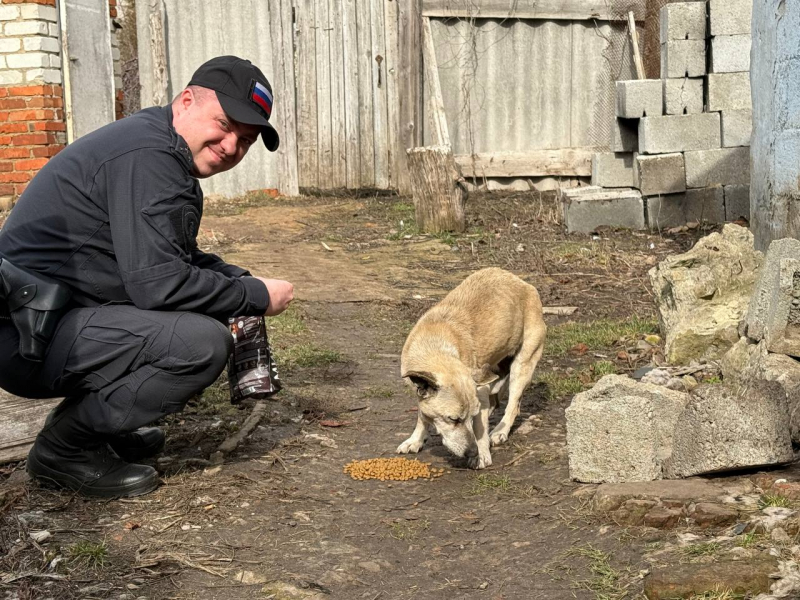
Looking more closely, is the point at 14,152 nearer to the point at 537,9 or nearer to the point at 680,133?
the point at 537,9

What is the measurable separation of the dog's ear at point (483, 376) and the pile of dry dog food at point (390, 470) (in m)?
0.54

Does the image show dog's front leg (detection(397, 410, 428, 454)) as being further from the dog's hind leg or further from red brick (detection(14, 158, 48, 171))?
red brick (detection(14, 158, 48, 171))

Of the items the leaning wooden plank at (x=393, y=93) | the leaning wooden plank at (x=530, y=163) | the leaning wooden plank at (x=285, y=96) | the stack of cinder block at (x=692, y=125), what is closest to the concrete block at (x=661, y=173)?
the stack of cinder block at (x=692, y=125)

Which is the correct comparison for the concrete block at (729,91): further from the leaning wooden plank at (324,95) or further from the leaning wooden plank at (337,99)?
the leaning wooden plank at (324,95)

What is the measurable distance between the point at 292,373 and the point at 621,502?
116 inches

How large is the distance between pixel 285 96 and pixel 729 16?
614 cm

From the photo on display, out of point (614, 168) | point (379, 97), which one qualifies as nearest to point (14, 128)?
point (379, 97)

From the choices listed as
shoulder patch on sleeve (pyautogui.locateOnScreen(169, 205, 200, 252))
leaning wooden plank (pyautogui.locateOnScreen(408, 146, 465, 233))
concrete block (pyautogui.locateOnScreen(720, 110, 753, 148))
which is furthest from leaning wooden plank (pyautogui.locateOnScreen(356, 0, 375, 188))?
shoulder patch on sleeve (pyautogui.locateOnScreen(169, 205, 200, 252))

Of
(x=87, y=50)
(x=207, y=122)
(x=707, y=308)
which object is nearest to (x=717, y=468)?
(x=707, y=308)

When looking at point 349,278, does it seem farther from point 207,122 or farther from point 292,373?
point 207,122

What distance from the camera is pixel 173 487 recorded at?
4.26 m

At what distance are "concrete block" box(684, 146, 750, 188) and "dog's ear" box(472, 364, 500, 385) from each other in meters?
6.14

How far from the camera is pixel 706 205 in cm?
1027

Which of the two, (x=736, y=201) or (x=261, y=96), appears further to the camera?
(x=736, y=201)
